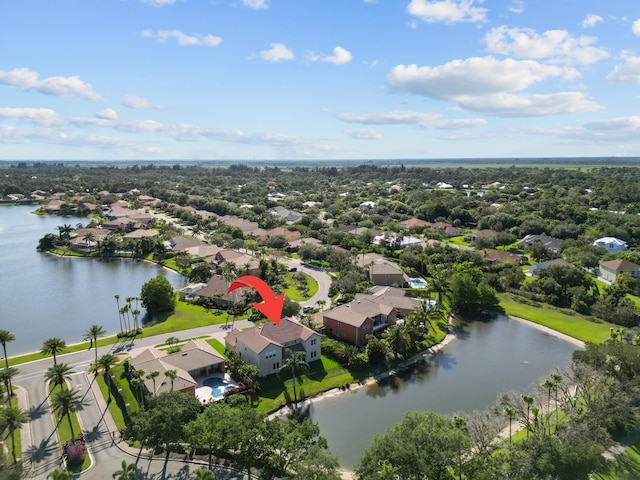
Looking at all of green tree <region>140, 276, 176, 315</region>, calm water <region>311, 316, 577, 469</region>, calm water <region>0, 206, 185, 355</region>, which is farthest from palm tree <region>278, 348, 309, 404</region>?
calm water <region>0, 206, 185, 355</region>

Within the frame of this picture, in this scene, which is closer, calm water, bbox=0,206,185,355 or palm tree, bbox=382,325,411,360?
palm tree, bbox=382,325,411,360

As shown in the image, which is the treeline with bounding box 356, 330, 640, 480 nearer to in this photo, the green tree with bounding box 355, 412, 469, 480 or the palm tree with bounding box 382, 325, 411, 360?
the green tree with bounding box 355, 412, 469, 480

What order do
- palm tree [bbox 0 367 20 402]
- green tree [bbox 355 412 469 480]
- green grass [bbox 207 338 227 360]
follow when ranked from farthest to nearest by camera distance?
green grass [bbox 207 338 227 360]
palm tree [bbox 0 367 20 402]
green tree [bbox 355 412 469 480]

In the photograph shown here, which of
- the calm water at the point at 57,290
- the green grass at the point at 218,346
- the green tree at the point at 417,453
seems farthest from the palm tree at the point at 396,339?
the calm water at the point at 57,290

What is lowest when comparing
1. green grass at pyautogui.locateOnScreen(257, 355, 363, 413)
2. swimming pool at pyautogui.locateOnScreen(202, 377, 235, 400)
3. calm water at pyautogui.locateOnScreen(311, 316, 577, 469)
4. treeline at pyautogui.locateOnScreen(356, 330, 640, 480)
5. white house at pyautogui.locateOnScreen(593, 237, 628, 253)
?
calm water at pyautogui.locateOnScreen(311, 316, 577, 469)

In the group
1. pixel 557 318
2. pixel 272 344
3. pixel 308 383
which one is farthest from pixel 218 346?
pixel 557 318

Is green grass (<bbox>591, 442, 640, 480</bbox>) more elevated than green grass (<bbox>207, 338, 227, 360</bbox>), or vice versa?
green grass (<bbox>207, 338, 227, 360</bbox>)

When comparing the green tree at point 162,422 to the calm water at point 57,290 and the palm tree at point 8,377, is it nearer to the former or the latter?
the palm tree at point 8,377
